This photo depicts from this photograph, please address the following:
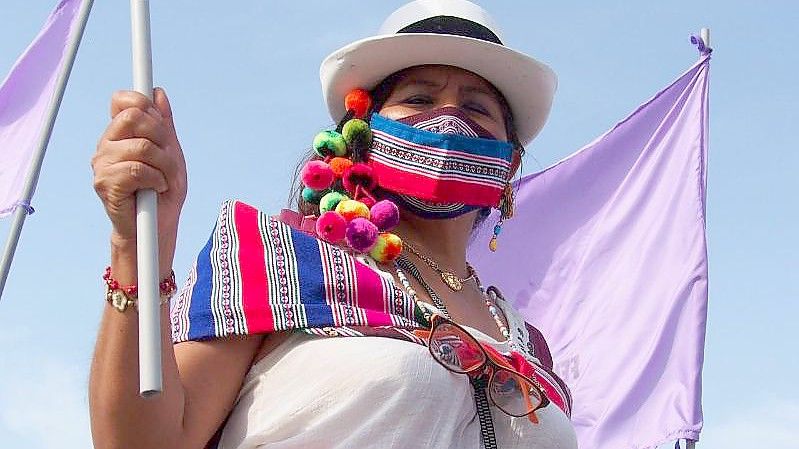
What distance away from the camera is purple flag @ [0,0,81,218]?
780 centimetres

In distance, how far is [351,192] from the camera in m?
4.42

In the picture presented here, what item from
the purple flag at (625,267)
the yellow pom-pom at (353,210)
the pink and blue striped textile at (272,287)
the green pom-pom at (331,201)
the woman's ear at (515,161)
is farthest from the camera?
the purple flag at (625,267)

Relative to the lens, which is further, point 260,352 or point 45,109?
point 45,109

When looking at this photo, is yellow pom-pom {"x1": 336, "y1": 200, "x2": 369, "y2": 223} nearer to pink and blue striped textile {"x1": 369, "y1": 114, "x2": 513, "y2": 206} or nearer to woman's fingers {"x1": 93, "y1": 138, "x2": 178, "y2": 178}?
pink and blue striped textile {"x1": 369, "y1": 114, "x2": 513, "y2": 206}

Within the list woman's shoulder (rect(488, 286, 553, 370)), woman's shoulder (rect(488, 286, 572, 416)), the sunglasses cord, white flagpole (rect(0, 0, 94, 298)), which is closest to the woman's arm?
the sunglasses cord

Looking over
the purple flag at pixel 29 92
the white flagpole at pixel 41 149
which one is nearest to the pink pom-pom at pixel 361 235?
the white flagpole at pixel 41 149

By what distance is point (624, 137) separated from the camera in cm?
729

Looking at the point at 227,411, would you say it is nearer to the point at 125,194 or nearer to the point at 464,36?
the point at 125,194

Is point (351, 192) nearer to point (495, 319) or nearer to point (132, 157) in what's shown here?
point (495, 319)

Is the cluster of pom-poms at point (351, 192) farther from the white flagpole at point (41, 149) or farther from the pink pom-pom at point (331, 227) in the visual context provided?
the white flagpole at point (41, 149)

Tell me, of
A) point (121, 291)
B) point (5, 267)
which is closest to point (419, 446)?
point (121, 291)

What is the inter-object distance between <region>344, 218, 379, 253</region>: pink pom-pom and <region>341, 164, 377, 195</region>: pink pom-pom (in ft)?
0.82

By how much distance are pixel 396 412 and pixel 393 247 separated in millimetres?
715

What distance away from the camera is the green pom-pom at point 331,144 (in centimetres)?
454
